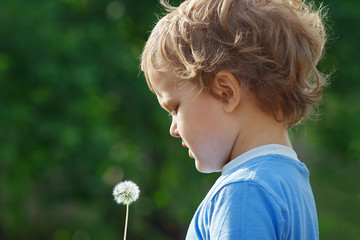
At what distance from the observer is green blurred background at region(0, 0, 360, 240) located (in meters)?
5.55

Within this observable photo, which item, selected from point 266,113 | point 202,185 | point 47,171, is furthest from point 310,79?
point 202,185

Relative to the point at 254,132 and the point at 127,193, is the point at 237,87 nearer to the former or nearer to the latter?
the point at 254,132

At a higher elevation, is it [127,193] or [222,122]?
[222,122]

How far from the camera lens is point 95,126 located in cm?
573

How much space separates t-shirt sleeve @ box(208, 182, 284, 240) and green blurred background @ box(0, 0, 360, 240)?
368 cm

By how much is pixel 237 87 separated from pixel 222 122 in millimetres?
91

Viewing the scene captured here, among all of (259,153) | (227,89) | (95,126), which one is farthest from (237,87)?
(95,126)

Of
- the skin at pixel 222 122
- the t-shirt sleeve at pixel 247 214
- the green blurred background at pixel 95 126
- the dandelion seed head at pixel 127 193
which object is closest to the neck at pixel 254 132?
the skin at pixel 222 122

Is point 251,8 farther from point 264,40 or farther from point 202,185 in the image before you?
point 202,185

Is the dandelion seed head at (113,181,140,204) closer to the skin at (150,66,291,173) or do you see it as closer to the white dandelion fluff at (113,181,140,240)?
the white dandelion fluff at (113,181,140,240)

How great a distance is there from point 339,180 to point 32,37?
→ 182 inches

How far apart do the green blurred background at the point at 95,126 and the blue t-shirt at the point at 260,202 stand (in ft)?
11.6

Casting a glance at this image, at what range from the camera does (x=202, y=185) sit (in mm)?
6711

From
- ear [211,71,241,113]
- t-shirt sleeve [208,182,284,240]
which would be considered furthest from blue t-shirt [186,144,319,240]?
ear [211,71,241,113]
